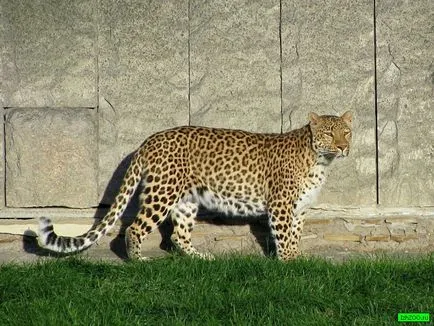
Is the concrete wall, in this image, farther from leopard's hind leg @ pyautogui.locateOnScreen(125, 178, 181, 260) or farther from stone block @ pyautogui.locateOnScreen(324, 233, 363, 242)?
leopard's hind leg @ pyautogui.locateOnScreen(125, 178, 181, 260)

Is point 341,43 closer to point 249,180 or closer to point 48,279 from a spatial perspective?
point 249,180

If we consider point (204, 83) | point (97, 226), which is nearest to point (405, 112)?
point (204, 83)

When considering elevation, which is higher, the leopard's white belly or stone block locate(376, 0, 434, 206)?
stone block locate(376, 0, 434, 206)

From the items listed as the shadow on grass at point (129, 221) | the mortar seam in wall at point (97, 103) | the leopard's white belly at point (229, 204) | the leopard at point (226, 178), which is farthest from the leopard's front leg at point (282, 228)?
the mortar seam in wall at point (97, 103)

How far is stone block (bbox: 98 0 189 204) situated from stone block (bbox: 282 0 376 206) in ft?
3.78

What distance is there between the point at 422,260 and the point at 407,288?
3.17ft

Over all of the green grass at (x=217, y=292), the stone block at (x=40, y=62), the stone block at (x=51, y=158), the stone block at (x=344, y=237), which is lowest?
the green grass at (x=217, y=292)

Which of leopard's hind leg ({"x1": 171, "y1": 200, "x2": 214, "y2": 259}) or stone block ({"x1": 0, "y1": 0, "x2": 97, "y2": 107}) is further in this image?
stone block ({"x1": 0, "y1": 0, "x2": 97, "y2": 107})

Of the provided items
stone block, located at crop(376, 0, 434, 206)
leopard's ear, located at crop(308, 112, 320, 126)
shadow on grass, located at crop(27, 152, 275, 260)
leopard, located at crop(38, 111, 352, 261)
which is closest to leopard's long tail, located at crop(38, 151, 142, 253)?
leopard, located at crop(38, 111, 352, 261)

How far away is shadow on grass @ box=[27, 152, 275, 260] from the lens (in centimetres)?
986

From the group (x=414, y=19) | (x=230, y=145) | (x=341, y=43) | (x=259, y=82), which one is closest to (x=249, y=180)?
(x=230, y=145)

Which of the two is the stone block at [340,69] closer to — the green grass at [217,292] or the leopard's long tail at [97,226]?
the green grass at [217,292]

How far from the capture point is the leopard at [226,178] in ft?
30.1

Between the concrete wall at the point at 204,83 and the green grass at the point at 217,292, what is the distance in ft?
5.06
